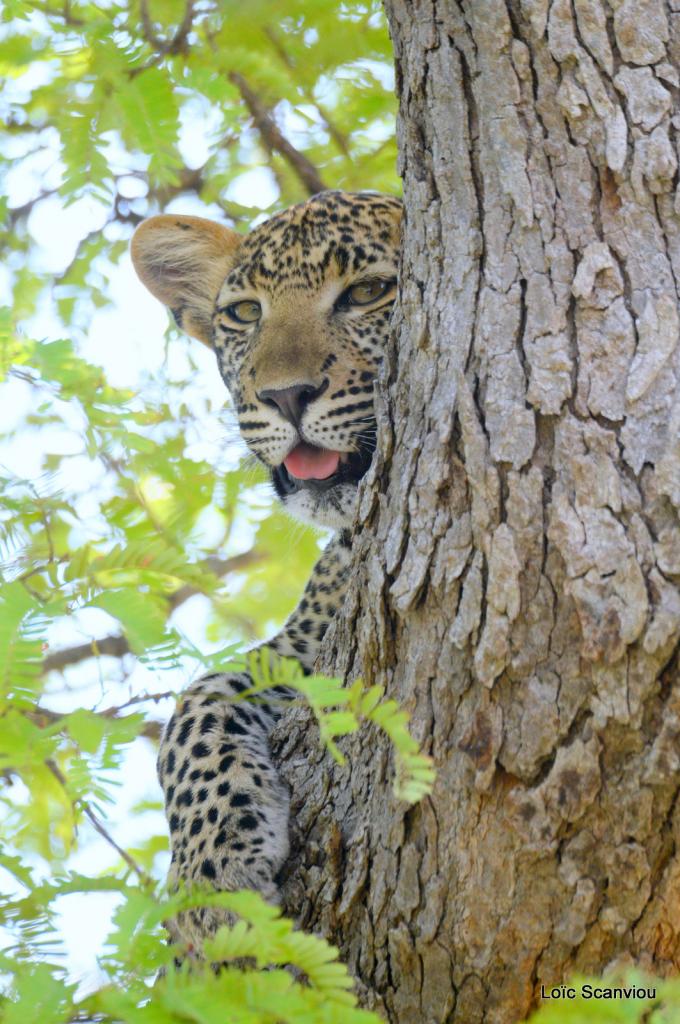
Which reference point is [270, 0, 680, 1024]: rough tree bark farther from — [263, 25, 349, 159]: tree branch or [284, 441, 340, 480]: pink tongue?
[263, 25, 349, 159]: tree branch

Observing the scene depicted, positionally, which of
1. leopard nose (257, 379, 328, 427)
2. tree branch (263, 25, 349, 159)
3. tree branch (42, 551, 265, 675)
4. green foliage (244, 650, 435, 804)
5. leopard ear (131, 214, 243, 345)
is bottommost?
green foliage (244, 650, 435, 804)

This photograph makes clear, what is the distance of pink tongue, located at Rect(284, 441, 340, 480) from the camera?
5.20 metres

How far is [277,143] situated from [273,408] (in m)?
2.89

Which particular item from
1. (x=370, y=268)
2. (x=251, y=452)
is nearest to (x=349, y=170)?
(x=370, y=268)

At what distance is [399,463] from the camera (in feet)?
11.1

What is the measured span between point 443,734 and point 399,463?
0.76 metres

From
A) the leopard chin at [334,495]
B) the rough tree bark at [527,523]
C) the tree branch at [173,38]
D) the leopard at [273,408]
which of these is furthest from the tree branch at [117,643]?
the rough tree bark at [527,523]

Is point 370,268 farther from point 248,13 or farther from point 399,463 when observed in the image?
point 399,463

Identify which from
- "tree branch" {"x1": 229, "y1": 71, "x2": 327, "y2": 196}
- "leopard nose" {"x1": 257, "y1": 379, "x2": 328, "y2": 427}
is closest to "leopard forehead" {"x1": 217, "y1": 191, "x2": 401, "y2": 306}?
"leopard nose" {"x1": 257, "y1": 379, "x2": 328, "y2": 427}

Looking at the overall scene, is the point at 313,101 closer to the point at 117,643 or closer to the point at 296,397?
the point at 296,397

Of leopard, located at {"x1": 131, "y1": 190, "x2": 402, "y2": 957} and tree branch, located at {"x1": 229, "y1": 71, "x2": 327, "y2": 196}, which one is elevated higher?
tree branch, located at {"x1": 229, "y1": 71, "x2": 327, "y2": 196}

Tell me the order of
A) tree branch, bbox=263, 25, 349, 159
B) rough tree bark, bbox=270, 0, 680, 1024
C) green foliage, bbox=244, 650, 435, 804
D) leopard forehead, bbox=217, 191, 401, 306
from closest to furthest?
1. green foliage, bbox=244, 650, 435, 804
2. rough tree bark, bbox=270, 0, 680, 1024
3. leopard forehead, bbox=217, 191, 401, 306
4. tree branch, bbox=263, 25, 349, 159

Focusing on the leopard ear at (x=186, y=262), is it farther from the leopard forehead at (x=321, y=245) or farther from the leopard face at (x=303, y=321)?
the leopard forehead at (x=321, y=245)

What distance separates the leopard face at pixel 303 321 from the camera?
16.8ft
